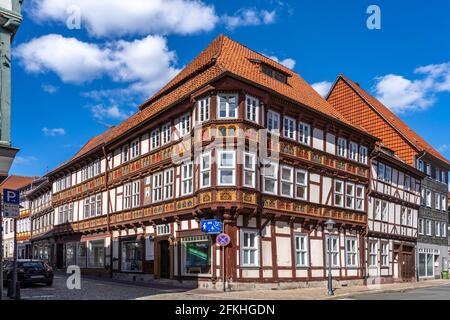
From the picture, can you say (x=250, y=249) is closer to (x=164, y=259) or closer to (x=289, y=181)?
(x=289, y=181)

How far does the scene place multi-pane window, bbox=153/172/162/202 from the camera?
94.6ft

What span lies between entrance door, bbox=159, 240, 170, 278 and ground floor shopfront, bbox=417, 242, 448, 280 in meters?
22.2

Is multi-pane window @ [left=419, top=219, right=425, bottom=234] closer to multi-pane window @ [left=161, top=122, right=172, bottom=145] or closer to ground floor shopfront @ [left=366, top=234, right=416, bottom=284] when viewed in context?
ground floor shopfront @ [left=366, top=234, right=416, bottom=284]

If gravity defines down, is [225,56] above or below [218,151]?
above

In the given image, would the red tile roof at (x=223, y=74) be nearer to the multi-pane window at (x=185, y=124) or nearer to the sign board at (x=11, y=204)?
the multi-pane window at (x=185, y=124)

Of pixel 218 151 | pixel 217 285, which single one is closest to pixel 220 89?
pixel 218 151

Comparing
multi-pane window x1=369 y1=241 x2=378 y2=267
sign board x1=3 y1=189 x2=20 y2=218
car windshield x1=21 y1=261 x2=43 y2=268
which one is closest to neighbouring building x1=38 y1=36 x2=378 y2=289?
multi-pane window x1=369 y1=241 x2=378 y2=267

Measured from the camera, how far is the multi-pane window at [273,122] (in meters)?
26.0

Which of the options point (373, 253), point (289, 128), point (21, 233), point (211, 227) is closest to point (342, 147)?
point (289, 128)

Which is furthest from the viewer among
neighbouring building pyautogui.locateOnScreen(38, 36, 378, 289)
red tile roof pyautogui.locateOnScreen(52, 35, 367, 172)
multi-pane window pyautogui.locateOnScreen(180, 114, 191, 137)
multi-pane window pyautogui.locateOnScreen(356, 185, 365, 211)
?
multi-pane window pyautogui.locateOnScreen(356, 185, 365, 211)
